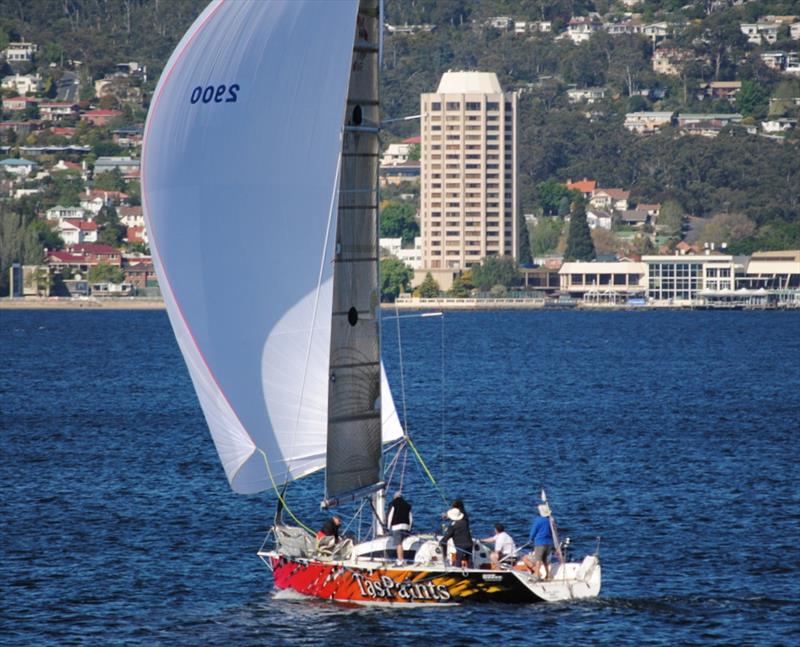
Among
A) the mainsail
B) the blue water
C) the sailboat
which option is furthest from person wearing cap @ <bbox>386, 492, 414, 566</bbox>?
the mainsail

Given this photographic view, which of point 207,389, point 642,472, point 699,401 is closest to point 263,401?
point 207,389

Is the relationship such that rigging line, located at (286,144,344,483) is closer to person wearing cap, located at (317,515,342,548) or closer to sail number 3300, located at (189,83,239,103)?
person wearing cap, located at (317,515,342,548)

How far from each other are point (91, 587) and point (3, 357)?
7487 cm

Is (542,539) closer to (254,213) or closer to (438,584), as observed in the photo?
(438,584)

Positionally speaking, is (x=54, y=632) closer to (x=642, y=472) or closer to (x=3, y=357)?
(x=642, y=472)

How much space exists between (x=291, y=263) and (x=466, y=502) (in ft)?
46.7

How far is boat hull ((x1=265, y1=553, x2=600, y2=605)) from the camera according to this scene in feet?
91.4

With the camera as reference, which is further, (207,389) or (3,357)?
(3,357)

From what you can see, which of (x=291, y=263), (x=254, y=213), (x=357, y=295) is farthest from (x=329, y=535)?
(x=254, y=213)

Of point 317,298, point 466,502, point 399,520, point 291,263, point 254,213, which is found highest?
point 254,213

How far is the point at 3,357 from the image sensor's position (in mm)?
104250

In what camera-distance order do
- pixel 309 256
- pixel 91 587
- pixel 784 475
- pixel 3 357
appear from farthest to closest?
1. pixel 3 357
2. pixel 784 475
3. pixel 91 587
4. pixel 309 256

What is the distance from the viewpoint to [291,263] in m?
27.4

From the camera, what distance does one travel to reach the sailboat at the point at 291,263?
2672 centimetres
